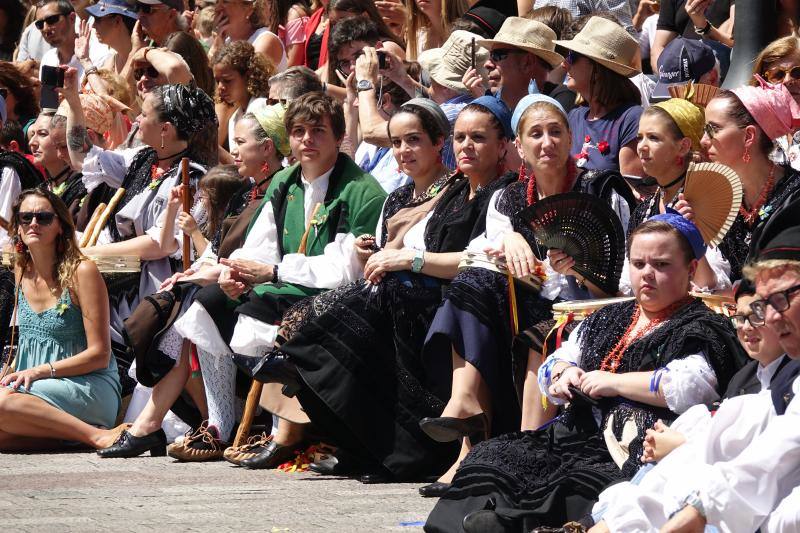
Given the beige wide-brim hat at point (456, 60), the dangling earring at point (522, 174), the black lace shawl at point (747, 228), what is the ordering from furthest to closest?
1. the beige wide-brim hat at point (456, 60)
2. the dangling earring at point (522, 174)
3. the black lace shawl at point (747, 228)

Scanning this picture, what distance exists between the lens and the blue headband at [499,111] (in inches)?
300

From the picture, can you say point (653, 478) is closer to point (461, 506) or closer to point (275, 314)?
point (461, 506)

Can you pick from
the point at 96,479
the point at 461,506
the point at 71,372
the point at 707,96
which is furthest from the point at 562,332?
the point at 71,372

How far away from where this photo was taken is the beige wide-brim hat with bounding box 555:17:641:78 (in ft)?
25.8

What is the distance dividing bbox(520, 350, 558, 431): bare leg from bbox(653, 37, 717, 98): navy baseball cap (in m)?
1.96

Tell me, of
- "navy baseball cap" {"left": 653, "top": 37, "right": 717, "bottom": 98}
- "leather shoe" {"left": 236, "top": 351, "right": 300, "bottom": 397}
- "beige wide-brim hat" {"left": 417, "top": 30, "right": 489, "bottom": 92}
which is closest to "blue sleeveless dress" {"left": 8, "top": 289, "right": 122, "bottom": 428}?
"leather shoe" {"left": 236, "top": 351, "right": 300, "bottom": 397}

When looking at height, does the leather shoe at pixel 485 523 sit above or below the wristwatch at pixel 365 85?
below

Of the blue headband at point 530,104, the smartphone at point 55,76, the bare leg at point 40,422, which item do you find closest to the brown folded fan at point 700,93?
the blue headband at point 530,104

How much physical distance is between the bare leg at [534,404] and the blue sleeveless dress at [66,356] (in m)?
3.40

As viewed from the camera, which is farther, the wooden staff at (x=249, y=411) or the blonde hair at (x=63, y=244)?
the blonde hair at (x=63, y=244)

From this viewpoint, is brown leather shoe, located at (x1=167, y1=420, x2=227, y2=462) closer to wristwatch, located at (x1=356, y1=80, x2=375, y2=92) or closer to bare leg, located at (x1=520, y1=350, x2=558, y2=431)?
wristwatch, located at (x1=356, y1=80, x2=375, y2=92)

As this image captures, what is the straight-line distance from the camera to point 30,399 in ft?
28.7

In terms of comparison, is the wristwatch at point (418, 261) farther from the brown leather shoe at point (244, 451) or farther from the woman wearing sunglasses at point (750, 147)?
the woman wearing sunglasses at point (750, 147)

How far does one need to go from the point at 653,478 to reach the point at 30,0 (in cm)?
1277
